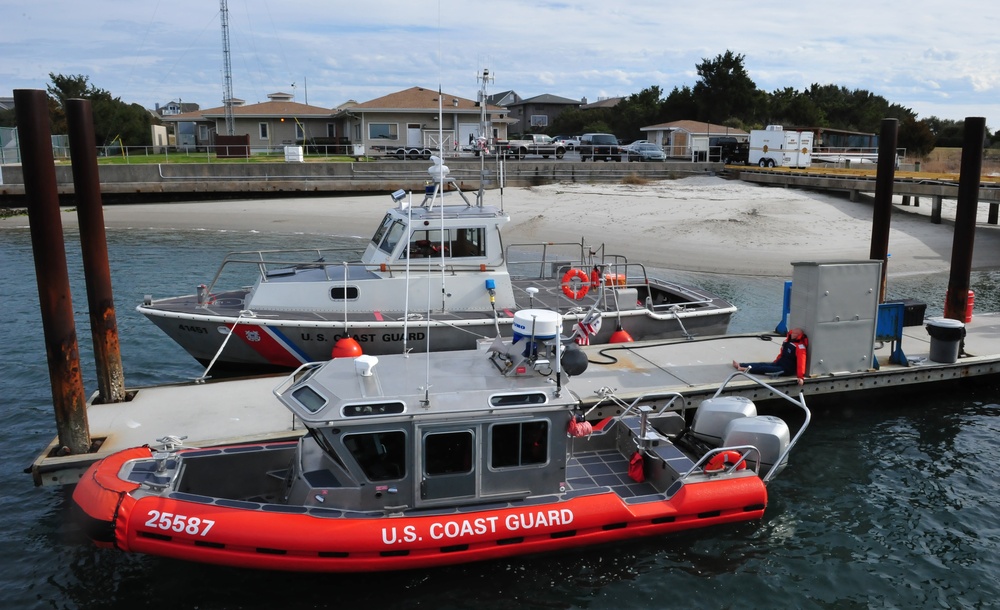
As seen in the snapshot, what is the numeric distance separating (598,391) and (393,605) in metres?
4.17

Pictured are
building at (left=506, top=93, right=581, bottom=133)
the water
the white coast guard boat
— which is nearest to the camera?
the water

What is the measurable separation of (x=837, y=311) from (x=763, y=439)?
3037mm

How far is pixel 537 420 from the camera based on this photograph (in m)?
7.11

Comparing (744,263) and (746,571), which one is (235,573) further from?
(744,263)

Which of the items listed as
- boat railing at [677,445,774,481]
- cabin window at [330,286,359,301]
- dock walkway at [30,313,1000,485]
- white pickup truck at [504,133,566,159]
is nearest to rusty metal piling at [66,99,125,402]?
dock walkway at [30,313,1000,485]

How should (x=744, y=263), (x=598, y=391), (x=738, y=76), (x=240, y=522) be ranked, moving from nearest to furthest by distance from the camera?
1. (x=240, y=522)
2. (x=598, y=391)
3. (x=744, y=263)
4. (x=738, y=76)

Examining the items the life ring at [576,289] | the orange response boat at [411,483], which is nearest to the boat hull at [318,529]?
the orange response boat at [411,483]

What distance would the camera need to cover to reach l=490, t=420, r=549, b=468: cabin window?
7.12m

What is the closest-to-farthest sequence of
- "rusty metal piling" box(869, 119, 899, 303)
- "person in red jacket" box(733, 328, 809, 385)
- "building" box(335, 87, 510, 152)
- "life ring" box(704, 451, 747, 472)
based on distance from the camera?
"life ring" box(704, 451, 747, 472) → "person in red jacket" box(733, 328, 809, 385) → "rusty metal piling" box(869, 119, 899, 303) → "building" box(335, 87, 510, 152)

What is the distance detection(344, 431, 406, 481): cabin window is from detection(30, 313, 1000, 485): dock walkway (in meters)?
2.13

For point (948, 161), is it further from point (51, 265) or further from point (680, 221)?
point (51, 265)

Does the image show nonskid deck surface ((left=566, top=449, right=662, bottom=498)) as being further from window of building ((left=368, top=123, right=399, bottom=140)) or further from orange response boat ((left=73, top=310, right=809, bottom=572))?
window of building ((left=368, top=123, right=399, bottom=140))

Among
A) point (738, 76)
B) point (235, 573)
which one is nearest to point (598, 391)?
point (235, 573)

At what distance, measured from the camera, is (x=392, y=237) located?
42.5 ft
